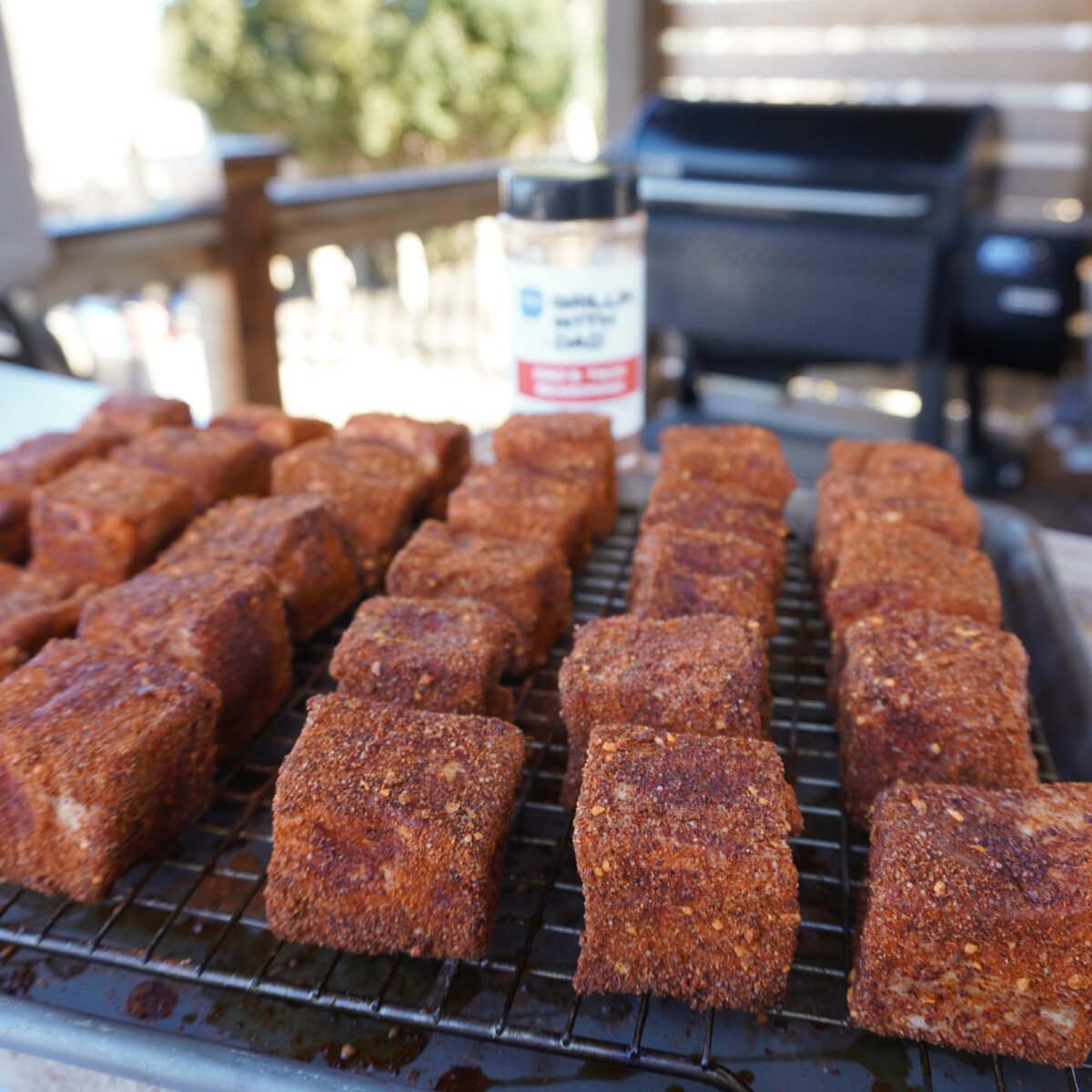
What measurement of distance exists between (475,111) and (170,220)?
11168 mm

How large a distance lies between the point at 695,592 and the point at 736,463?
20.3 inches

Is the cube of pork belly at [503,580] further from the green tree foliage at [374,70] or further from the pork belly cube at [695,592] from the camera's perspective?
the green tree foliage at [374,70]

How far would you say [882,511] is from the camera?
69.8 inches

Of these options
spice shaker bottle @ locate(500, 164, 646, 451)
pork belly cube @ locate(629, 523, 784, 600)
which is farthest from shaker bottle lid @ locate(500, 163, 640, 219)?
pork belly cube @ locate(629, 523, 784, 600)

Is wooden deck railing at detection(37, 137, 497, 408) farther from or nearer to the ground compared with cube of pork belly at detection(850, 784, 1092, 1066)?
farther from the ground

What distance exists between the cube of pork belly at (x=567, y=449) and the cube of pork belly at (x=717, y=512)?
130 millimetres

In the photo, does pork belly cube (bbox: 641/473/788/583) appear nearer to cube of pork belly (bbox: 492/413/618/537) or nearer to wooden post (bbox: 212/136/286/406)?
cube of pork belly (bbox: 492/413/618/537)

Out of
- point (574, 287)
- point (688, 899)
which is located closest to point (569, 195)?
point (574, 287)

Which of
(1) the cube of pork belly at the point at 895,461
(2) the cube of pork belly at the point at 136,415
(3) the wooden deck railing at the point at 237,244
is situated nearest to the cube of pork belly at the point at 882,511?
(1) the cube of pork belly at the point at 895,461

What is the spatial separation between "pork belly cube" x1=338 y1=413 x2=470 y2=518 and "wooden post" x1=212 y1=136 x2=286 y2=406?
81.2 inches

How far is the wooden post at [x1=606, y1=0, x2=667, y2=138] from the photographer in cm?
525

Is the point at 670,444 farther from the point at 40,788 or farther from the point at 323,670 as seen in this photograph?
the point at 40,788

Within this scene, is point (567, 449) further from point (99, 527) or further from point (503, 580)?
point (99, 527)

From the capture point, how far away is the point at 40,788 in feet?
4.03
